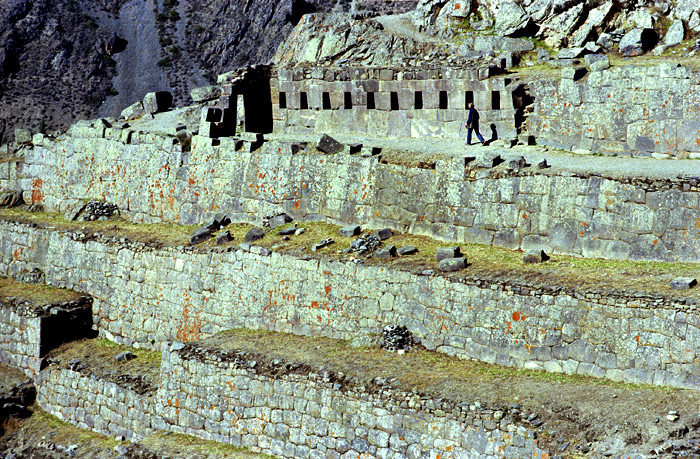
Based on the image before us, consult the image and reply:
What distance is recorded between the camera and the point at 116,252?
2822 cm

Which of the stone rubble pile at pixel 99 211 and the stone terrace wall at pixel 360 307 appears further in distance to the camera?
the stone rubble pile at pixel 99 211

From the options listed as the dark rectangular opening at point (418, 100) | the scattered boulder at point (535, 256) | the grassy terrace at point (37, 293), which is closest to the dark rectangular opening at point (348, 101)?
the dark rectangular opening at point (418, 100)

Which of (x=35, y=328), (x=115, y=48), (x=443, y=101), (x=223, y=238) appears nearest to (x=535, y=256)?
(x=223, y=238)

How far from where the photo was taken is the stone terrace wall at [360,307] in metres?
18.7

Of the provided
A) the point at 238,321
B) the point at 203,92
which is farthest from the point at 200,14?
the point at 238,321

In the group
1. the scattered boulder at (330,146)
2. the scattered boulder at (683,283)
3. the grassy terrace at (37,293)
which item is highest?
the scattered boulder at (330,146)

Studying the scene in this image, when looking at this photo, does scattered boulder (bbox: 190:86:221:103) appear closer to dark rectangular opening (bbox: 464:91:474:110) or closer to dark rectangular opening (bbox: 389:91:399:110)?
dark rectangular opening (bbox: 389:91:399:110)

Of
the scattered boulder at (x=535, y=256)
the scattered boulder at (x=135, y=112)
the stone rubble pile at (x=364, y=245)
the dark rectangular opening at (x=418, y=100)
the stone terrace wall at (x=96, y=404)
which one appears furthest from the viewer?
the scattered boulder at (x=135, y=112)

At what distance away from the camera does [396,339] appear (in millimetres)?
21938

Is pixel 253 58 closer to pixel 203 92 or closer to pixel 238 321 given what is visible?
pixel 203 92

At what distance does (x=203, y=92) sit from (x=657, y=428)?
933 inches

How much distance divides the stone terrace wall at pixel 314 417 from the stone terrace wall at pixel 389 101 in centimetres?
1117

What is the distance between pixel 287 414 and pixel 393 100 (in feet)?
42.9

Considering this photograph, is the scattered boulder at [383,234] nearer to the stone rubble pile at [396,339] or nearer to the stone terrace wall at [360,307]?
the stone terrace wall at [360,307]
